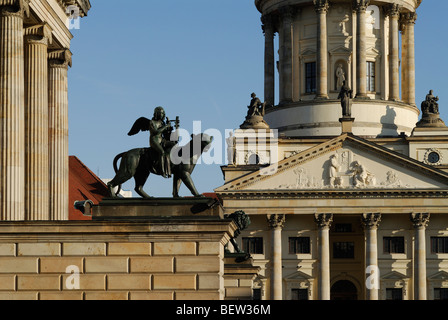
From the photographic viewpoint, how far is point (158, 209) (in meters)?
30.4

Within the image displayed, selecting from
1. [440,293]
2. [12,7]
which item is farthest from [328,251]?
[12,7]

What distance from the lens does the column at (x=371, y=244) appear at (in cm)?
9338

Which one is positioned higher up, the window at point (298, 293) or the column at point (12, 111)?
the column at point (12, 111)

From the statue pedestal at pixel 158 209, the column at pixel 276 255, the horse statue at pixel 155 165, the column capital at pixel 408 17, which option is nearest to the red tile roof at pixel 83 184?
the column at pixel 276 255

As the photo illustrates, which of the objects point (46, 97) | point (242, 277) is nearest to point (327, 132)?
point (242, 277)

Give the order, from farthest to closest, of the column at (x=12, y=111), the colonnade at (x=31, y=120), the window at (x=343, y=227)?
the window at (x=343, y=227)
the colonnade at (x=31, y=120)
the column at (x=12, y=111)

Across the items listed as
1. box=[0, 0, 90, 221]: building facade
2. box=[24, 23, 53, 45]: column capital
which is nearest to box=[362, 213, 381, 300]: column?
box=[0, 0, 90, 221]: building facade

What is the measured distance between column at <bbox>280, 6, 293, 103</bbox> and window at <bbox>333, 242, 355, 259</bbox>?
16784 millimetres

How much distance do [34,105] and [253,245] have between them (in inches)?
2312

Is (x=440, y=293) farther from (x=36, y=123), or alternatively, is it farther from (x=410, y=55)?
(x=36, y=123)

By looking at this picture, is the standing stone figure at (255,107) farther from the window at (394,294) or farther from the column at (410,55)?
the window at (394,294)

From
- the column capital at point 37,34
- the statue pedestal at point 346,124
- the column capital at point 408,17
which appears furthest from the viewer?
the column capital at point 408,17

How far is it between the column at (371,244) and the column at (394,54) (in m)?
18.0

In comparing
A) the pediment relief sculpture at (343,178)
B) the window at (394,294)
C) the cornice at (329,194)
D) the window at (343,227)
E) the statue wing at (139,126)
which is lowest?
the window at (394,294)
